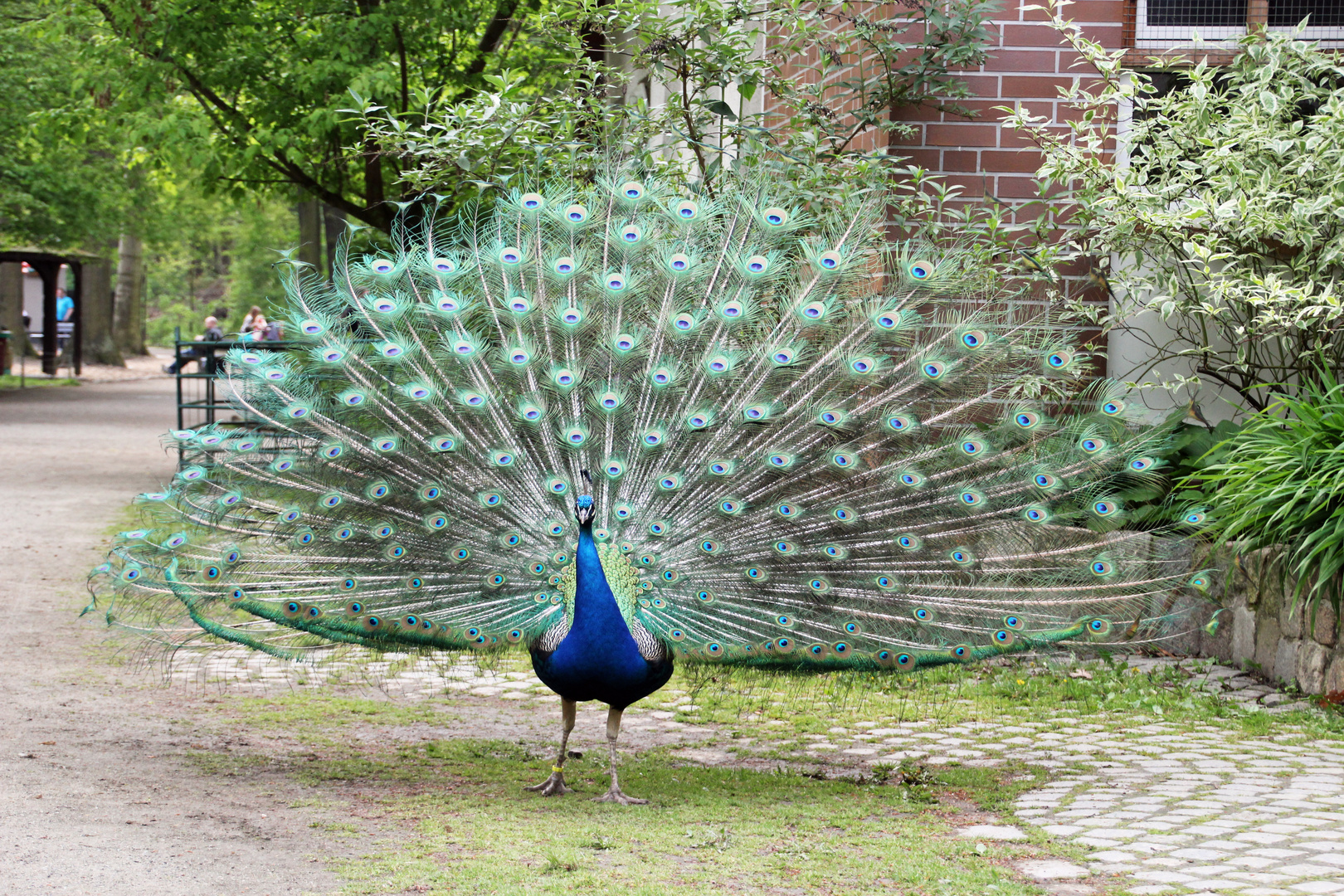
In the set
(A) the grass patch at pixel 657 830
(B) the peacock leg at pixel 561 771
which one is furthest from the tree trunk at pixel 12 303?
(B) the peacock leg at pixel 561 771

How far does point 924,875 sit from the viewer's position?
169 inches

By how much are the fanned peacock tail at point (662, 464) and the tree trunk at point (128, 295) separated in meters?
32.3

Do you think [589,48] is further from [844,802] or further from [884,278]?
[844,802]

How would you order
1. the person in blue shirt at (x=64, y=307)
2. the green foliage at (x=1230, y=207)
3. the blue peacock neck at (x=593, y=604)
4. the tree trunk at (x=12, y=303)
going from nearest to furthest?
1. the blue peacock neck at (x=593, y=604)
2. the green foliage at (x=1230, y=207)
3. the tree trunk at (x=12, y=303)
4. the person in blue shirt at (x=64, y=307)

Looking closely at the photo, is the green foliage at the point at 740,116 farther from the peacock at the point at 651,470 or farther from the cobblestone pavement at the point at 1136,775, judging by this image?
the cobblestone pavement at the point at 1136,775

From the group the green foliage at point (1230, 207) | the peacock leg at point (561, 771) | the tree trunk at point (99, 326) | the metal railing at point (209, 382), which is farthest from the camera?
the tree trunk at point (99, 326)

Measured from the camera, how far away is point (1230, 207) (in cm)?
672

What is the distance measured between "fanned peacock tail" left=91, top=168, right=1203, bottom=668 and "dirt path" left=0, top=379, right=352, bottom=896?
0.63 metres

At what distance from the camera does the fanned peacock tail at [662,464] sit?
16.8 feet

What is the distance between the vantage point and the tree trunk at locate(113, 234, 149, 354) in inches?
1439

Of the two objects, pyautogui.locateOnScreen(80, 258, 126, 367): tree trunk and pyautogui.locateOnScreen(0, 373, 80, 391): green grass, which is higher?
pyautogui.locateOnScreen(80, 258, 126, 367): tree trunk

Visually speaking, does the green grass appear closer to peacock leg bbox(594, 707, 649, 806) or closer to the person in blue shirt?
the person in blue shirt

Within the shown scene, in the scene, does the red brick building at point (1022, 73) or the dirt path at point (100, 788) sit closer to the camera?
the dirt path at point (100, 788)

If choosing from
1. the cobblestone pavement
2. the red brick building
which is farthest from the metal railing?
the red brick building
